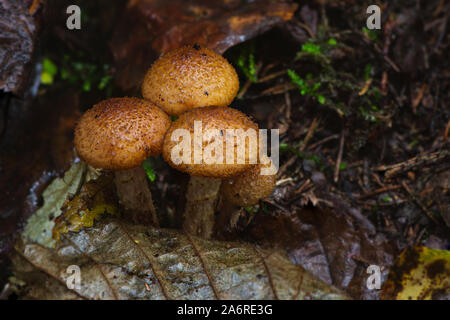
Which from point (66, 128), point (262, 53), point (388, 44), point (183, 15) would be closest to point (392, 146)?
point (388, 44)

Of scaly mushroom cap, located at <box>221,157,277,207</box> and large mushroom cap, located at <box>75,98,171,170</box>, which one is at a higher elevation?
large mushroom cap, located at <box>75,98,171,170</box>

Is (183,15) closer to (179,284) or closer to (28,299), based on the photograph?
(179,284)

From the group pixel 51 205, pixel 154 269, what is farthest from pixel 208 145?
pixel 51 205

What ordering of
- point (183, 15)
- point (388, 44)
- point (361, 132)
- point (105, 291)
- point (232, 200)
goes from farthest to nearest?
point (388, 44), point (361, 132), point (183, 15), point (232, 200), point (105, 291)

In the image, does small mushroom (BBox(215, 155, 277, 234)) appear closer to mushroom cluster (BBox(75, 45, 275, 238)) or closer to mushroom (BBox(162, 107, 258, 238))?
mushroom cluster (BBox(75, 45, 275, 238))

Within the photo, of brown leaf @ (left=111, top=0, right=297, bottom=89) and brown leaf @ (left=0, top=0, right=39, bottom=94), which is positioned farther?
brown leaf @ (left=111, top=0, right=297, bottom=89)

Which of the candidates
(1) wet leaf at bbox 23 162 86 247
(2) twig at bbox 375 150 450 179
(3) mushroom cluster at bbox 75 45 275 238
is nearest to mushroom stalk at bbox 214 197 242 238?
(3) mushroom cluster at bbox 75 45 275 238

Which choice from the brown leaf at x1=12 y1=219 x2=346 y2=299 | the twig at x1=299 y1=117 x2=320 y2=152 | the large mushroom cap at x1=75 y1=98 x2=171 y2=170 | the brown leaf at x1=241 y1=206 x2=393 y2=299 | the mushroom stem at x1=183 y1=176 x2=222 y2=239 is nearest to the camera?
the brown leaf at x1=12 y1=219 x2=346 y2=299

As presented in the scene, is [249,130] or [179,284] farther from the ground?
[249,130]
